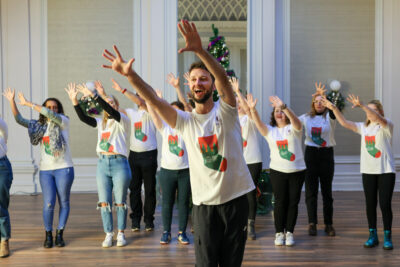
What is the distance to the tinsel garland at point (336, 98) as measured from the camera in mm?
8320

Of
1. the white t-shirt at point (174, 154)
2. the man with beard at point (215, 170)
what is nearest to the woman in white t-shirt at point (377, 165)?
the white t-shirt at point (174, 154)

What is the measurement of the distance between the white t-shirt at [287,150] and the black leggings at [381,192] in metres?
0.62

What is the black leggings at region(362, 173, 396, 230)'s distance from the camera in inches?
175

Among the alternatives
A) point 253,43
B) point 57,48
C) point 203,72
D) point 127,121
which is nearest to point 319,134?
point 127,121

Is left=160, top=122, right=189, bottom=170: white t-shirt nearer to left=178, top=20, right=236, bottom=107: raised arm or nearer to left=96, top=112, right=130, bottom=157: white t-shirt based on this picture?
left=96, top=112, right=130, bottom=157: white t-shirt

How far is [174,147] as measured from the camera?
15.7 ft

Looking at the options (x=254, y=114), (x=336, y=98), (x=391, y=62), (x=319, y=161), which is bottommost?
(x=319, y=161)

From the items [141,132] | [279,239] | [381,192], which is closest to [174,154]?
[141,132]

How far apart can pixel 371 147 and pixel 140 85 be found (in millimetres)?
2933

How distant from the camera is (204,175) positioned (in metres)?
2.49

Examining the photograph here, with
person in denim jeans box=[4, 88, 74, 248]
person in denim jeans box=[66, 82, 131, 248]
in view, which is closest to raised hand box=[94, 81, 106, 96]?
person in denim jeans box=[66, 82, 131, 248]

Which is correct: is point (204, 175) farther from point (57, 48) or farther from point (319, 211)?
point (57, 48)

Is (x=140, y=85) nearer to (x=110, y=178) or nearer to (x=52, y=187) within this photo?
(x=110, y=178)

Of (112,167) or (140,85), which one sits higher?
(140,85)
